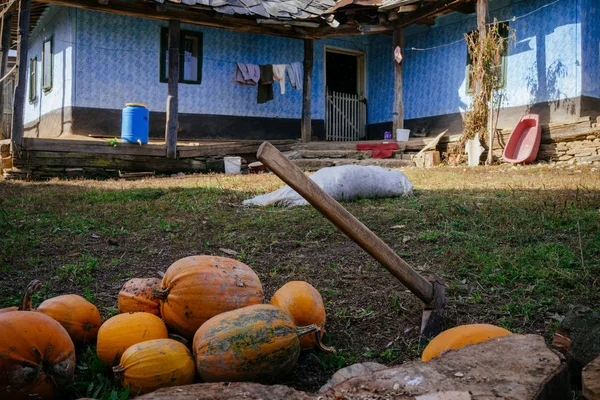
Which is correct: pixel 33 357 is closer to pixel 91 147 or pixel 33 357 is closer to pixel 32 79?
pixel 91 147

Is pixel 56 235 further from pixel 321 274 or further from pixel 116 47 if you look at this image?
pixel 116 47

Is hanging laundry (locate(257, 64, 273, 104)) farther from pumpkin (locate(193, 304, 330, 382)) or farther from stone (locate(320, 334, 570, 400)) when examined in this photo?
stone (locate(320, 334, 570, 400))

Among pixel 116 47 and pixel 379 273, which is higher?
pixel 116 47

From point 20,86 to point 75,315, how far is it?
9.03 metres

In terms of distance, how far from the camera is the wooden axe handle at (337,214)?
179cm

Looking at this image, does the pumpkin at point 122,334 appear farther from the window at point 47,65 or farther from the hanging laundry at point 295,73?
the window at point 47,65

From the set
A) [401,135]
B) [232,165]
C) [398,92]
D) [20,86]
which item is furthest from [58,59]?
[401,135]

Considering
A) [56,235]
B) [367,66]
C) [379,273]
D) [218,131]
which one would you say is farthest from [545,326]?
[367,66]

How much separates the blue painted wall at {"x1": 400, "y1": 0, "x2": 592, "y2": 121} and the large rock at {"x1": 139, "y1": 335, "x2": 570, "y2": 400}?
11116 millimetres

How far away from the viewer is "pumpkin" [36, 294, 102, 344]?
6.52ft

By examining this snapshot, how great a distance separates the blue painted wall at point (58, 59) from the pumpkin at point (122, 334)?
37.5 ft

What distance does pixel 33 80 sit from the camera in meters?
15.0

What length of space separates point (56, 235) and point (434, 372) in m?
3.89

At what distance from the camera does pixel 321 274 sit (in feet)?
10.2
